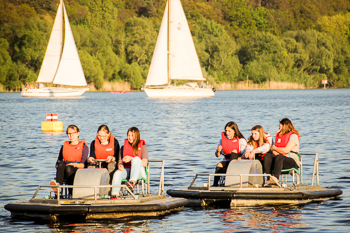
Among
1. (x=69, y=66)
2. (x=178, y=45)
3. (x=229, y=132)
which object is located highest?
(x=178, y=45)

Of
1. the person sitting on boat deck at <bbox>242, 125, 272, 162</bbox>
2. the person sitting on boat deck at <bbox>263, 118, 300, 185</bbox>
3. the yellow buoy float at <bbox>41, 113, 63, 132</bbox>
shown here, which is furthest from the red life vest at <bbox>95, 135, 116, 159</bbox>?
the yellow buoy float at <bbox>41, 113, 63, 132</bbox>

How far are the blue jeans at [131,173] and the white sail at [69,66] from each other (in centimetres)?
6106

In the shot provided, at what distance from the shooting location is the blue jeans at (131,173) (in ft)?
33.9

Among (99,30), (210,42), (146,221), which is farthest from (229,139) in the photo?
(210,42)

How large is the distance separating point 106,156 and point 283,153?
11.0 feet

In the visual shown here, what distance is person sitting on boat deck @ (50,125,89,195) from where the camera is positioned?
1059cm

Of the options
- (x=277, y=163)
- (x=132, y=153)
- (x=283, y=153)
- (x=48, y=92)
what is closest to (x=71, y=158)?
(x=132, y=153)

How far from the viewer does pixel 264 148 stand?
37.3 feet

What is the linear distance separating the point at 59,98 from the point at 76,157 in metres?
67.0

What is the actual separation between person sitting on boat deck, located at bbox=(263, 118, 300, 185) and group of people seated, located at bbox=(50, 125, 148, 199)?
2.45 m

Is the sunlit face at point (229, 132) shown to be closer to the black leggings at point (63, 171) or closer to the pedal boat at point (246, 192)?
the pedal boat at point (246, 192)

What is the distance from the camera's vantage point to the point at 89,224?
988 cm

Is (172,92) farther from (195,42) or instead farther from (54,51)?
(195,42)

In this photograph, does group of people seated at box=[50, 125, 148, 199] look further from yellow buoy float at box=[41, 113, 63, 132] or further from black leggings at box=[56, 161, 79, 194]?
yellow buoy float at box=[41, 113, 63, 132]
